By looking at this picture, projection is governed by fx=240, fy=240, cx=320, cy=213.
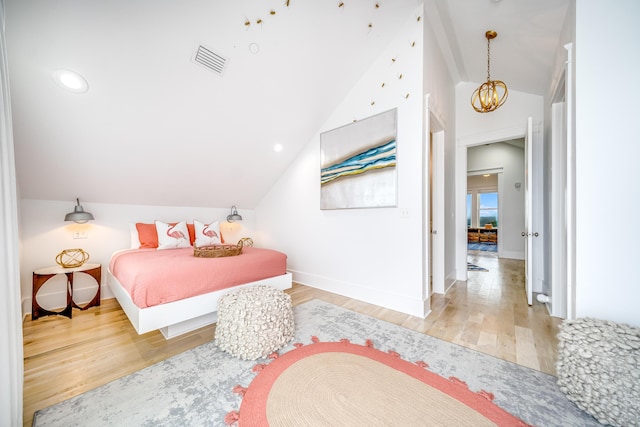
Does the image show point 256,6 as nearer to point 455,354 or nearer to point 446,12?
point 446,12

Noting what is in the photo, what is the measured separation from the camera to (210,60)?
2162 mm

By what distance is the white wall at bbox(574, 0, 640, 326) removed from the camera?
4.59ft

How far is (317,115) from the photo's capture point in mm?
3229

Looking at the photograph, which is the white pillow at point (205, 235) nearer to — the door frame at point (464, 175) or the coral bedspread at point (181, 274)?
the coral bedspread at point (181, 274)

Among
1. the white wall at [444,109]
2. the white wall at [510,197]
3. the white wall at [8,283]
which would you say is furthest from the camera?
the white wall at [510,197]

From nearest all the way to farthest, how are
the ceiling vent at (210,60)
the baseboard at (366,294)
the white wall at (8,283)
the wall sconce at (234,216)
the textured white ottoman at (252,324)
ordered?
the white wall at (8,283), the textured white ottoman at (252,324), the ceiling vent at (210,60), the baseboard at (366,294), the wall sconce at (234,216)

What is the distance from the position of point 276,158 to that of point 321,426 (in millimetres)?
3140

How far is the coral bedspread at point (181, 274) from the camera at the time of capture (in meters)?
1.84

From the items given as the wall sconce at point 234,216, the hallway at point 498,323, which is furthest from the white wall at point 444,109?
the wall sconce at point 234,216

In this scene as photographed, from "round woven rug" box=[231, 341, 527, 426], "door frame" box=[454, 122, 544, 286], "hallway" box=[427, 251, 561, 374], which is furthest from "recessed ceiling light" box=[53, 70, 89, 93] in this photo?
"door frame" box=[454, 122, 544, 286]

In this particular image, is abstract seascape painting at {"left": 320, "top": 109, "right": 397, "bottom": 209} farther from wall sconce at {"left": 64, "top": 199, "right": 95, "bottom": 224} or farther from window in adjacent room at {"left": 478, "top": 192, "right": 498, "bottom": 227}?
window in adjacent room at {"left": 478, "top": 192, "right": 498, "bottom": 227}

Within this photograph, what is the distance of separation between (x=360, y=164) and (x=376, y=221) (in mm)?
718

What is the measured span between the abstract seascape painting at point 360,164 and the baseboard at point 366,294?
985 millimetres

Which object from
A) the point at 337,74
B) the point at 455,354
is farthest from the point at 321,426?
the point at 337,74
